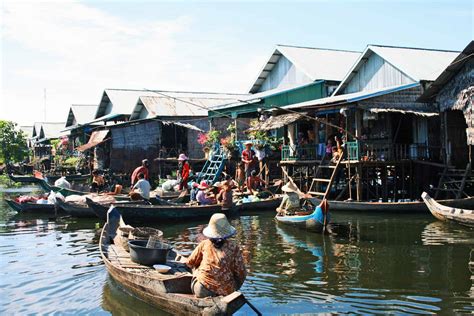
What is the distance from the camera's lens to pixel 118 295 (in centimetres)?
788

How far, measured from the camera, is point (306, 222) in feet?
39.9

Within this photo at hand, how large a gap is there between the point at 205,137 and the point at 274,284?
53.8 ft

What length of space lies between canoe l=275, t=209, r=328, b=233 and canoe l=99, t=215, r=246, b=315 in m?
4.52

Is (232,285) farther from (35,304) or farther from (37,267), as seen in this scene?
(37,267)

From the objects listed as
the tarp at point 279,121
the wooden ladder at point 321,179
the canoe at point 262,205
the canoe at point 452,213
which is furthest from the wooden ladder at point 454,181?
the canoe at point 262,205

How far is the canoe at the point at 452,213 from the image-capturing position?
12.2m

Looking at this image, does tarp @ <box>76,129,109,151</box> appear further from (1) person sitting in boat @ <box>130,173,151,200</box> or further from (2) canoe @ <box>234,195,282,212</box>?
(2) canoe @ <box>234,195,282,212</box>

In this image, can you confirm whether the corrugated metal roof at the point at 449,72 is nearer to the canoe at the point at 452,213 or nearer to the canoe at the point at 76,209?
the canoe at the point at 452,213

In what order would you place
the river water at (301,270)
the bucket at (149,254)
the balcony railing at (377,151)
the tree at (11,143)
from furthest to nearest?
the tree at (11,143) → the balcony railing at (377,151) → the bucket at (149,254) → the river water at (301,270)

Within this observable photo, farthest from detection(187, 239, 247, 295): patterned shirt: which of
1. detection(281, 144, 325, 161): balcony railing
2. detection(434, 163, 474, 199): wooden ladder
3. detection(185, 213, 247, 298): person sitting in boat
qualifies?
detection(281, 144, 325, 161): balcony railing

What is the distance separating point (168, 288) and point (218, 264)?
98 cm

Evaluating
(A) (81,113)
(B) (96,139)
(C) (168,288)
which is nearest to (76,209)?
(C) (168,288)

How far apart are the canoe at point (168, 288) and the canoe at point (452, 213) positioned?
7561mm

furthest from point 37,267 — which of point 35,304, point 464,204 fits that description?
point 464,204
